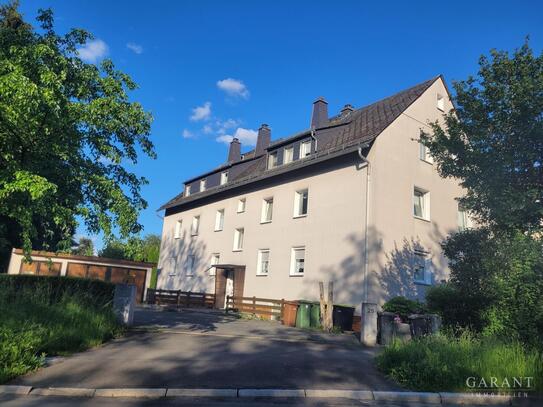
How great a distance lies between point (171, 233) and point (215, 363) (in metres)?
27.0

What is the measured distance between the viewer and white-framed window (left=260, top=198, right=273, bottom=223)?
25.1m

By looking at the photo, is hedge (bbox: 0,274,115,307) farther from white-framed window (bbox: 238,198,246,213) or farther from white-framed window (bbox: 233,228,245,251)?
white-framed window (bbox: 238,198,246,213)

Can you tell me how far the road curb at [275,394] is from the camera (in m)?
6.98

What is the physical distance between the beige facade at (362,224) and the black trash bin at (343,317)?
2.70 feet

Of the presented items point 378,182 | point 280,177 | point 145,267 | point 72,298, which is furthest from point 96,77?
point 145,267

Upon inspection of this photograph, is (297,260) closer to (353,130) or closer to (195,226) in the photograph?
(353,130)

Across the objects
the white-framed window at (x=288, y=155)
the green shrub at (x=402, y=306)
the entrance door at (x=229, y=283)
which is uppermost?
the white-framed window at (x=288, y=155)

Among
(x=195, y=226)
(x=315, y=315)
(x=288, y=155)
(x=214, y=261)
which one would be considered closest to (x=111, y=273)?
(x=195, y=226)

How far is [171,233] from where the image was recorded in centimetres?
3522

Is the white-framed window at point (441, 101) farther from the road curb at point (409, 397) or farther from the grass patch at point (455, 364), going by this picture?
the road curb at point (409, 397)

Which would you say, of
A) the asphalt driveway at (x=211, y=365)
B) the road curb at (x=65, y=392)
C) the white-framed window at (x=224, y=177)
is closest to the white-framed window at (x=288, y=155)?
the white-framed window at (x=224, y=177)

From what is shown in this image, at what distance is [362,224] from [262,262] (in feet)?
24.0

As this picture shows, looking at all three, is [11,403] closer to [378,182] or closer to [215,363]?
[215,363]

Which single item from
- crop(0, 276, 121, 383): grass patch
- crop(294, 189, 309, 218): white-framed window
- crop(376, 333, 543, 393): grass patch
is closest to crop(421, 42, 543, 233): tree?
crop(376, 333, 543, 393): grass patch
